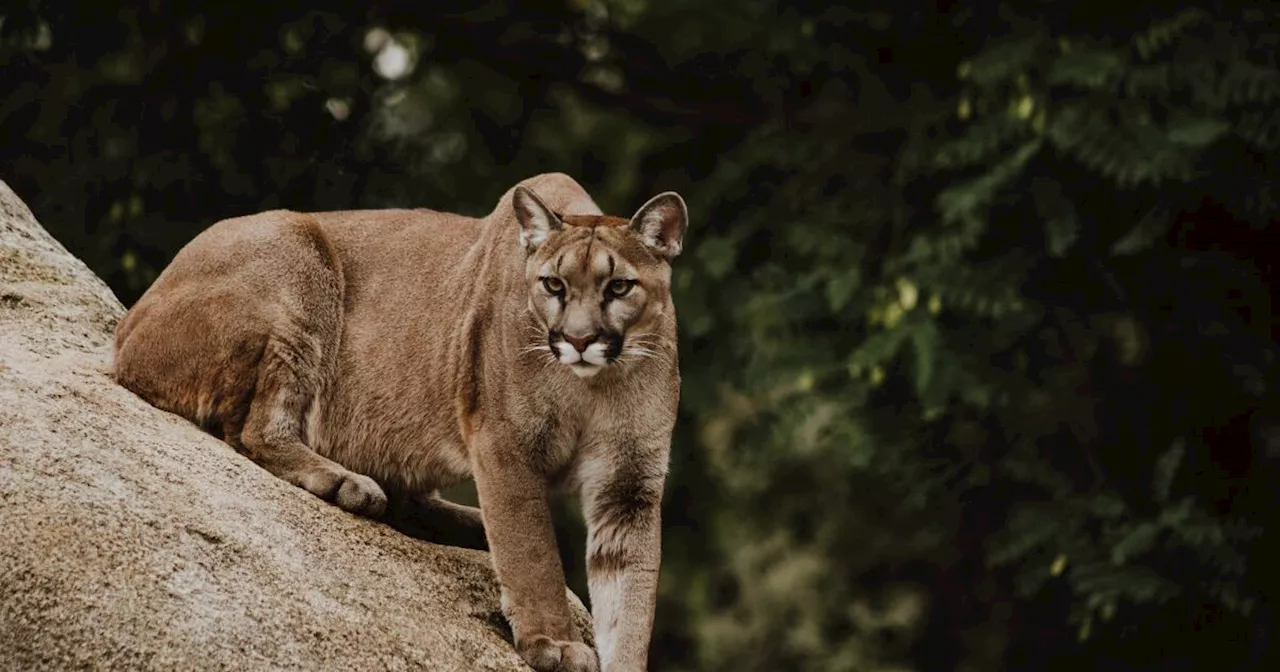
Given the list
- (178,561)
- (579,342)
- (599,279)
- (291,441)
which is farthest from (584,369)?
(178,561)

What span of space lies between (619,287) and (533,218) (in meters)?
0.47

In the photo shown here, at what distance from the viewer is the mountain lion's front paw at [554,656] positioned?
8.07 m

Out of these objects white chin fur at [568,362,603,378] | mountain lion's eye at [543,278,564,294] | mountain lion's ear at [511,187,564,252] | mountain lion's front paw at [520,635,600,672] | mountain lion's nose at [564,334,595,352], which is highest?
mountain lion's ear at [511,187,564,252]

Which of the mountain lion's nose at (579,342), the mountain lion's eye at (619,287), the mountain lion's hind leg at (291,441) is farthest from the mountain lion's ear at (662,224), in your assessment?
the mountain lion's hind leg at (291,441)

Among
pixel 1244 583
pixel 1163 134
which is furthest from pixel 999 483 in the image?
Result: pixel 1163 134

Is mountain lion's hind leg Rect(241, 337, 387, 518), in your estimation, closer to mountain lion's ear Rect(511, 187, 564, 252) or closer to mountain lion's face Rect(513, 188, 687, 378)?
mountain lion's face Rect(513, 188, 687, 378)

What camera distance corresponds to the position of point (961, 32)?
17.1 metres

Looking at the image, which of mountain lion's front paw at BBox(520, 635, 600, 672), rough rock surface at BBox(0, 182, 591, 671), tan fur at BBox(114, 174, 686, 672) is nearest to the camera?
rough rock surface at BBox(0, 182, 591, 671)

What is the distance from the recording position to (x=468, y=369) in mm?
8602

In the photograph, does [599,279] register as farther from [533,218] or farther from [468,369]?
[468,369]

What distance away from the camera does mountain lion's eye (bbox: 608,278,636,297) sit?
26.6 feet

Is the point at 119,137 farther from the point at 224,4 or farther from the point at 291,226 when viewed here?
the point at 291,226

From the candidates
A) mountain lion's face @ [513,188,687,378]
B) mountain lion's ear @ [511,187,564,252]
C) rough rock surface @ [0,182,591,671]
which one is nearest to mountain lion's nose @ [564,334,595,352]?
mountain lion's face @ [513,188,687,378]

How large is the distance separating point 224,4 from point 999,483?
7316 mm
